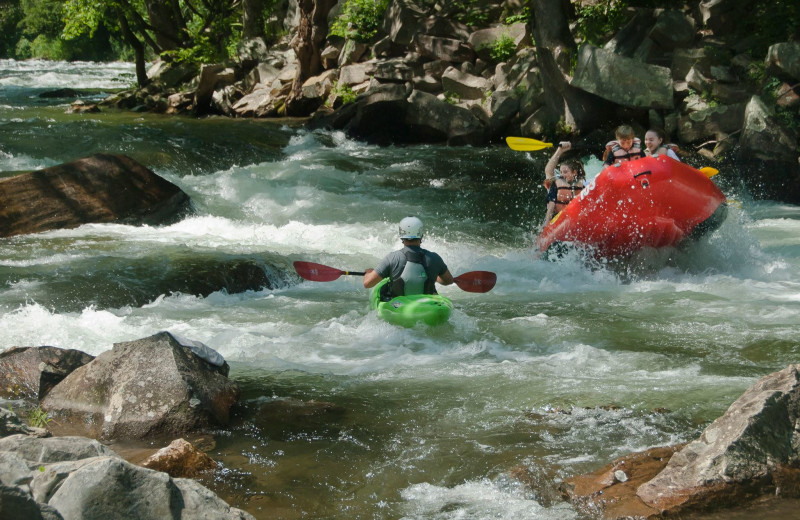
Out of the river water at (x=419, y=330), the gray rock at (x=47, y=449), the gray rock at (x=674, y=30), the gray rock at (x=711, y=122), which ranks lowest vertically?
the river water at (x=419, y=330)

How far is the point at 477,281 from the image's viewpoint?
21.5 feet

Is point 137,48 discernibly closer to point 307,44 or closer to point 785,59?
point 307,44

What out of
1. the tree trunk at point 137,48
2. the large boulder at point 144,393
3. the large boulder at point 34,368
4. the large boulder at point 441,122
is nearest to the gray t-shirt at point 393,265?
the large boulder at point 144,393

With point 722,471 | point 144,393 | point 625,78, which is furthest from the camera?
point 625,78

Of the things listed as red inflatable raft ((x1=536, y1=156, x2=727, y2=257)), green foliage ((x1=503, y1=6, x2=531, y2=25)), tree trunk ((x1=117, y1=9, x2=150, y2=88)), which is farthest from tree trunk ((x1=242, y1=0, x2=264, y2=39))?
red inflatable raft ((x1=536, y1=156, x2=727, y2=257))

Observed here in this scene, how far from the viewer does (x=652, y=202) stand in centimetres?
783

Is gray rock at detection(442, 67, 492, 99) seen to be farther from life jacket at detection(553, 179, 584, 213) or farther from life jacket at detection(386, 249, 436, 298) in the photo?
life jacket at detection(386, 249, 436, 298)

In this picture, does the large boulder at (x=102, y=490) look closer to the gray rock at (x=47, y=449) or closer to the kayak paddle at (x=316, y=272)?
the gray rock at (x=47, y=449)

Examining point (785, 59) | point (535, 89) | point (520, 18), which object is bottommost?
point (535, 89)

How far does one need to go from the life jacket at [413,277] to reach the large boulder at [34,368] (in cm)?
223

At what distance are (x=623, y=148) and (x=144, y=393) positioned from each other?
18.7ft

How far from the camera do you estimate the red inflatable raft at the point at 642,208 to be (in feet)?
25.3

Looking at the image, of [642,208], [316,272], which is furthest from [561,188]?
[316,272]

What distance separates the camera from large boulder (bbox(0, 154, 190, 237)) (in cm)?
854
